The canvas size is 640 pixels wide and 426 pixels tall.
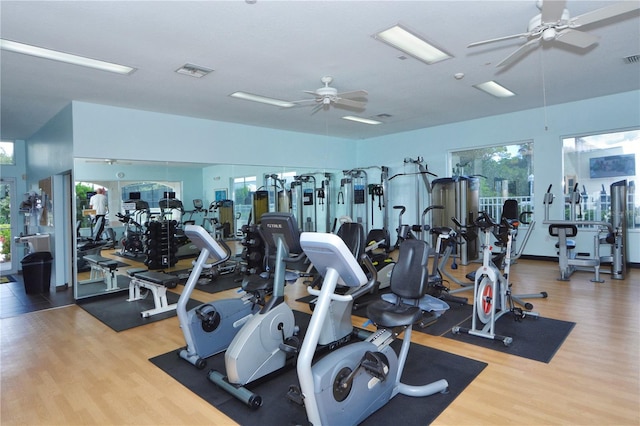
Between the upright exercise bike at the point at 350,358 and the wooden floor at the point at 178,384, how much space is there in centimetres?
33

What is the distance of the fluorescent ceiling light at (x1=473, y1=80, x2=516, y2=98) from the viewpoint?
5.10 metres

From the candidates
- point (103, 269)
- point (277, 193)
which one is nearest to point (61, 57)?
point (103, 269)

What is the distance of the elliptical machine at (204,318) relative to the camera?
2883mm

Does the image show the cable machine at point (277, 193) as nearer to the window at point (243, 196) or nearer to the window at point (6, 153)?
the window at point (243, 196)

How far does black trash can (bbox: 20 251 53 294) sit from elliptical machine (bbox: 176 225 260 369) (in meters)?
3.85

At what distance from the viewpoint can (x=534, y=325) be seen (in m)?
3.53

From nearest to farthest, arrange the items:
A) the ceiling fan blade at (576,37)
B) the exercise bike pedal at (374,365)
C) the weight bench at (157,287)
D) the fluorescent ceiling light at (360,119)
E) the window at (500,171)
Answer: the exercise bike pedal at (374,365) → the ceiling fan blade at (576,37) → the weight bench at (157,287) → the fluorescent ceiling light at (360,119) → the window at (500,171)

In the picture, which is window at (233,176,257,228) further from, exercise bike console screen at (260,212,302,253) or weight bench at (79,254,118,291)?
exercise bike console screen at (260,212,302,253)

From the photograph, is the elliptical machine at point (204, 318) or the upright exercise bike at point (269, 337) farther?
the elliptical machine at point (204, 318)

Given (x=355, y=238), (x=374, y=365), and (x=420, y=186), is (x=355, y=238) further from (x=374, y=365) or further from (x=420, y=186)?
(x=420, y=186)

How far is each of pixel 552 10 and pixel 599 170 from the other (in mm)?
5030

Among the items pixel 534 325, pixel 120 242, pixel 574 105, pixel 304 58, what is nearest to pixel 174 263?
pixel 120 242

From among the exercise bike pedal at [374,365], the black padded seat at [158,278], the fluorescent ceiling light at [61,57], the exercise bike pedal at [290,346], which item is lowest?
the exercise bike pedal at [290,346]

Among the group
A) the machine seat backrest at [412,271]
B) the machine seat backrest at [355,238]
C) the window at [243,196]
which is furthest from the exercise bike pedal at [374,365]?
the window at [243,196]
